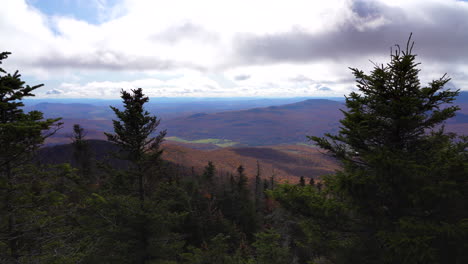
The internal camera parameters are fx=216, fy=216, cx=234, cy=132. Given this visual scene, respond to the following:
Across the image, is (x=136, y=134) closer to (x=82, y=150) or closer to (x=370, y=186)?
(x=370, y=186)

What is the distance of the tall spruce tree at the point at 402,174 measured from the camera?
5.20m

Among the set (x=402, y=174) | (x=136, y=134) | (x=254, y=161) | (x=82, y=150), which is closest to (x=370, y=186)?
(x=402, y=174)

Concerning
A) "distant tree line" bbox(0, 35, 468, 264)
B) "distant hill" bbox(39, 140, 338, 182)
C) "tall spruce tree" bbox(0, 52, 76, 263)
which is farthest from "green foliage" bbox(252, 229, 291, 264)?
"distant hill" bbox(39, 140, 338, 182)

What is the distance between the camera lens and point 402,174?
5.66 meters

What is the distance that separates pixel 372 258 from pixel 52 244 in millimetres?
10395

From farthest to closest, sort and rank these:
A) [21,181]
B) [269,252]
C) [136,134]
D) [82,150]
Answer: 1. [82,150]
2. [269,252]
3. [136,134]
4. [21,181]

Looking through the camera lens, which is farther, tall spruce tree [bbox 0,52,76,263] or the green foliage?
the green foliage

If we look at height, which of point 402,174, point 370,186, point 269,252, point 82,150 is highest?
point 402,174

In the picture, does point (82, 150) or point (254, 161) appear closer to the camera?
point (82, 150)

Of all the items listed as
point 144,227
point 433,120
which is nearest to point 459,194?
point 433,120

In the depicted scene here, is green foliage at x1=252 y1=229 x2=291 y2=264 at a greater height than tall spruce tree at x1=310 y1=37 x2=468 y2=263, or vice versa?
tall spruce tree at x1=310 y1=37 x2=468 y2=263

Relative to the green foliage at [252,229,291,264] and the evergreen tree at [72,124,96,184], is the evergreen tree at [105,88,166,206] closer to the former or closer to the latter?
the green foliage at [252,229,291,264]

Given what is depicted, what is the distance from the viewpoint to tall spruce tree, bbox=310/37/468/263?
5.20 meters

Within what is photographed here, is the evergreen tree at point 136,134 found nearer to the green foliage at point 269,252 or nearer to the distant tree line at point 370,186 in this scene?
the distant tree line at point 370,186
